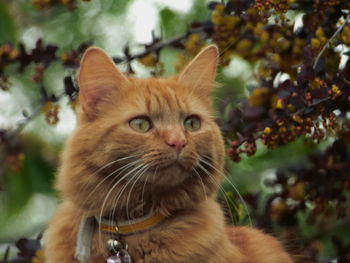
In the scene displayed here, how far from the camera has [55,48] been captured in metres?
2.96

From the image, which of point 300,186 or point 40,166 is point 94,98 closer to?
point 300,186

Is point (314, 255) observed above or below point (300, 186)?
below

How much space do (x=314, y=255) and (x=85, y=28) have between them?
3.08 metres

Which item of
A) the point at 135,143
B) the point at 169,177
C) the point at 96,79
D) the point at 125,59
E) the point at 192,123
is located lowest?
the point at 169,177

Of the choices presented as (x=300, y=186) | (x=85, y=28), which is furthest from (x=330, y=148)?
(x=85, y=28)

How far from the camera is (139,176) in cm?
207

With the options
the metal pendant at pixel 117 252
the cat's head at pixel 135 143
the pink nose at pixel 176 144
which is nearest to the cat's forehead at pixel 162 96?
the cat's head at pixel 135 143

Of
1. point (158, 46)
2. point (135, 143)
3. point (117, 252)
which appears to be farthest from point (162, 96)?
point (158, 46)

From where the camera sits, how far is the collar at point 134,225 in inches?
85.2

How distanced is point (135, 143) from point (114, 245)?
37cm

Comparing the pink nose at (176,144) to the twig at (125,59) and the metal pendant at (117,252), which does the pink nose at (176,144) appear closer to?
the metal pendant at (117,252)

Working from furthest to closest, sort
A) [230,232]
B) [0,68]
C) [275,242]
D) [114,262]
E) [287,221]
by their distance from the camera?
1. [287,221]
2. [0,68]
3. [275,242]
4. [230,232]
5. [114,262]

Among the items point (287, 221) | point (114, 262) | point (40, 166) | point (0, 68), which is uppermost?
point (40, 166)

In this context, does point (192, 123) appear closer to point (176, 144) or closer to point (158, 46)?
point (176, 144)
